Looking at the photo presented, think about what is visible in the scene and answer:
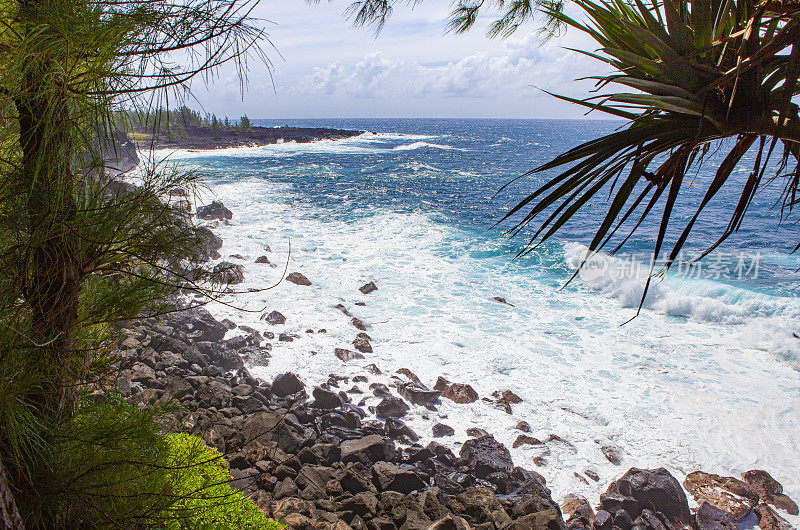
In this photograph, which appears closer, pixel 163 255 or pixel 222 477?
pixel 163 255

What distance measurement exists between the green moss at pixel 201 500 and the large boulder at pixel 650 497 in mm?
4464

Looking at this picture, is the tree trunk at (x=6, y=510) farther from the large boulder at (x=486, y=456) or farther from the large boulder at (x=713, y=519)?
the large boulder at (x=713, y=519)

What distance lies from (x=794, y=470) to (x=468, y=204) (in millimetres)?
22777

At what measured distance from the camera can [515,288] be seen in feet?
48.1

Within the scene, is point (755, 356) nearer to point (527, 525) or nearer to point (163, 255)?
point (527, 525)

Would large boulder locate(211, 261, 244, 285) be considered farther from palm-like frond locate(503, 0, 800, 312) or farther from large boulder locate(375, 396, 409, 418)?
palm-like frond locate(503, 0, 800, 312)

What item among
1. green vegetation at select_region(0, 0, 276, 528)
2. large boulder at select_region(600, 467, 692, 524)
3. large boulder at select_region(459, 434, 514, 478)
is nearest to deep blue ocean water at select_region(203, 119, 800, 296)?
large boulder at select_region(459, 434, 514, 478)

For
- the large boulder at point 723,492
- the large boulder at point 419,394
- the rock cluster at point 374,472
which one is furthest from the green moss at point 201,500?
the large boulder at point 723,492

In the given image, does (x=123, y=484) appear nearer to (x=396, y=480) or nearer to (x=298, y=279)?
(x=396, y=480)

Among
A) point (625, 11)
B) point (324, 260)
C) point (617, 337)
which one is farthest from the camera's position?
point (324, 260)

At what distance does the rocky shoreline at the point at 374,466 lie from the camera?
207 inches

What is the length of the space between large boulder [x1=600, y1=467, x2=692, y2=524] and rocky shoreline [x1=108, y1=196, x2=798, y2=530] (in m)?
0.01

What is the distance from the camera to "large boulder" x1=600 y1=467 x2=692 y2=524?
5.92 metres

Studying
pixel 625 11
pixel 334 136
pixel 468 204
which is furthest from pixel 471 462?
pixel 334 136
